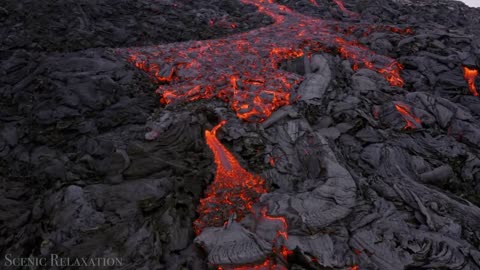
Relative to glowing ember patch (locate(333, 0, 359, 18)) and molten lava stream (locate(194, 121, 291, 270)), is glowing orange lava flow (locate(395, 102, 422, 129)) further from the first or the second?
glowing ember patch (locate(333, 0, 359, 18))

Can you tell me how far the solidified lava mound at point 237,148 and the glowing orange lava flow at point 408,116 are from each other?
0.21 ft

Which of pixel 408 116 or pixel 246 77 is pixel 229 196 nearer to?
pixel 246 77

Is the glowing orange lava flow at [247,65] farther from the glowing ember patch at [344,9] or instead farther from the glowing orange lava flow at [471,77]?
the glowing ember patch at [344,9]

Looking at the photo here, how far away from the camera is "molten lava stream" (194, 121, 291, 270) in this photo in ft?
27.4

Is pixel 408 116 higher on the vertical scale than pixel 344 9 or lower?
lower

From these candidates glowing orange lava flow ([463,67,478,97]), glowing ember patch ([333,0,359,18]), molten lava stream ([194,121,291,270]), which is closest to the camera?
molten lava stream ([194,121,291,270])

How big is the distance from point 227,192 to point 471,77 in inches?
615

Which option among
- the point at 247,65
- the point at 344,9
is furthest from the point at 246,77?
the point at 344,9

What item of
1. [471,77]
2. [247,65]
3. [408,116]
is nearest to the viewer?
[408,116]

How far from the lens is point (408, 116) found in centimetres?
1273

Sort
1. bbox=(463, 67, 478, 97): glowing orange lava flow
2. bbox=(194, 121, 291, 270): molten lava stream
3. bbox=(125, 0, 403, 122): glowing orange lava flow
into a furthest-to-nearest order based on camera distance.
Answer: bbox=(463, 67, 478, 97): glowing orange lava flow, bbox=(125, 0, 403, 122): glowing orange lava flow, bbox=(194, 121, 291, 270): molten lava stream

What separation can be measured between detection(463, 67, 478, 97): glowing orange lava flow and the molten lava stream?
13670 mm

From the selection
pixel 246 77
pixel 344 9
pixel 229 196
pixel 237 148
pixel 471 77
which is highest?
pixel 344 9

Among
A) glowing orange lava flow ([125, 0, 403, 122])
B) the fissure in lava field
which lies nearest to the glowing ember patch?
the fissure in lava field
